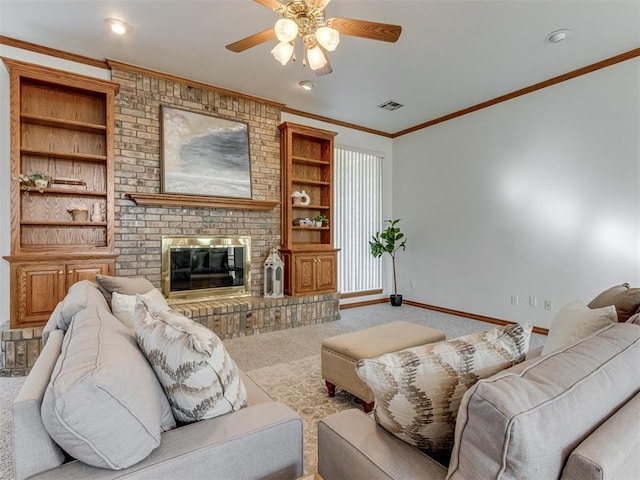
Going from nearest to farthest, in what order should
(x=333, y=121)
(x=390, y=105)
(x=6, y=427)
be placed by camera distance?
(x=6, y=427), (x=390, y=105), (x=333, y=121)

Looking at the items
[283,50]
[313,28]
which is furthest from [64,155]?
[313,28]

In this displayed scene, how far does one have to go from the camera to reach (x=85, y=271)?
3.19 metres

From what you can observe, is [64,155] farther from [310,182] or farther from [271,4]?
[310,182]

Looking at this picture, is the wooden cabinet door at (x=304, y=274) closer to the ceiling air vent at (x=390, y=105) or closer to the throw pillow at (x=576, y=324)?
the ceiling air vent at (x=390, y=105)

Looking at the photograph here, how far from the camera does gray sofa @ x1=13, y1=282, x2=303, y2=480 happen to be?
0.83 meters

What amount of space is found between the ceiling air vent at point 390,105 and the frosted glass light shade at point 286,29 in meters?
2.75

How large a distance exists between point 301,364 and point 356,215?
10.4 feet

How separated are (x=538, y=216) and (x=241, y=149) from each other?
3.84 meters

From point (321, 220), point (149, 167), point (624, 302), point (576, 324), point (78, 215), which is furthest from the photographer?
point (321, 220)

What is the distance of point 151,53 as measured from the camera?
3318mm

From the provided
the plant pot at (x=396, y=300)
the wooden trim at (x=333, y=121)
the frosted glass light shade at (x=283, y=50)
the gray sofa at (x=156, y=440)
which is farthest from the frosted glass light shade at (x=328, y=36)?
the plant pot at (x=396, y=300)

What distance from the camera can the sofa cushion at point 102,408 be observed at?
780 millimetres

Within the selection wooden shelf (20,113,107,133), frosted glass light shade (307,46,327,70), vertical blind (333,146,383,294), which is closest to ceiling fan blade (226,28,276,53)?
frosted glass light shade (307,46,327,70)

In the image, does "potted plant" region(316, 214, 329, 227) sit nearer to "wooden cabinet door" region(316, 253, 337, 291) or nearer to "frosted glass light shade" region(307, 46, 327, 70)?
"wooden cabinet door" region(316, 253, 337, 291)
